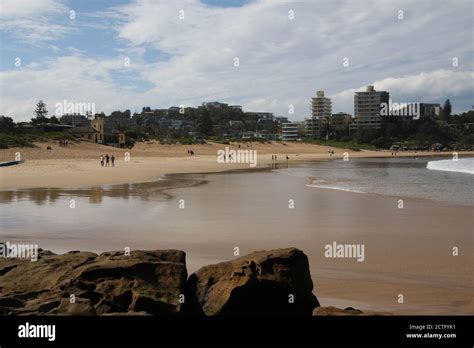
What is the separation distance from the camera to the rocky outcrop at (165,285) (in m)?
6.17

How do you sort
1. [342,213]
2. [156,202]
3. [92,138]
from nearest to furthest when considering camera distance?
[342,213]
[156,202]
[92,138]

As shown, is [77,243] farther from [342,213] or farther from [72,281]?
[342,213]

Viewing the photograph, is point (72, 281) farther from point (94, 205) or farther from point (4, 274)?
point (94, 205)

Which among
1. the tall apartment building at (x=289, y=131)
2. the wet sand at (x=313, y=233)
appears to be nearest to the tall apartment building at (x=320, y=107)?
the tall apartment building at (x=289, y=131)

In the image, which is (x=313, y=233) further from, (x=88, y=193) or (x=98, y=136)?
(x=98, y=136)

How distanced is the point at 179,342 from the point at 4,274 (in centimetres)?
330

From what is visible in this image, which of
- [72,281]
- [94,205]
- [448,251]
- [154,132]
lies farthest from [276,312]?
[154,132]

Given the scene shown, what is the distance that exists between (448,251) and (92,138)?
77.6 m

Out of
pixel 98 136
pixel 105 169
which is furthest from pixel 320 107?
pixel 105 169

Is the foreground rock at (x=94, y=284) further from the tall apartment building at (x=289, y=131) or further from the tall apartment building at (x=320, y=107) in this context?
the tall apartment building at (x=320, y=107)

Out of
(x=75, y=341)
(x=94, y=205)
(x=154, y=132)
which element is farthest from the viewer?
(x=154, y=132)

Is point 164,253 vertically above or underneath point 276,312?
above

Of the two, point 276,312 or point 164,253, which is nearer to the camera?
point 276,312

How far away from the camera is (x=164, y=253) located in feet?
23.4
